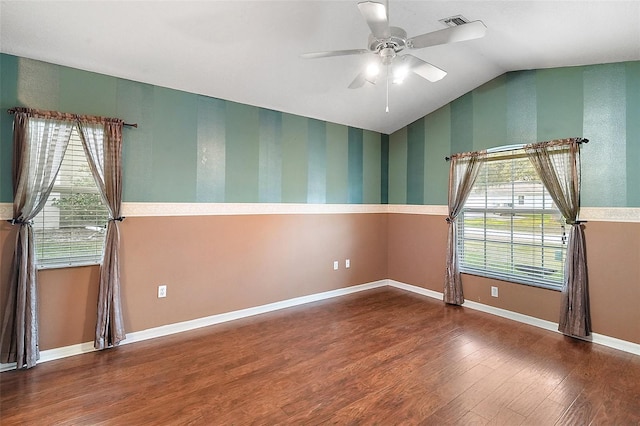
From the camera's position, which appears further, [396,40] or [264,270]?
[264,270]

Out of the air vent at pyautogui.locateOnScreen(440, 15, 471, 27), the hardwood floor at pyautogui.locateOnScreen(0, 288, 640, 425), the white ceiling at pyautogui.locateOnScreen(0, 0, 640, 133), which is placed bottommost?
the hardwood floor at pyautogui.locateOnScreen(0, 288, 640, 425)

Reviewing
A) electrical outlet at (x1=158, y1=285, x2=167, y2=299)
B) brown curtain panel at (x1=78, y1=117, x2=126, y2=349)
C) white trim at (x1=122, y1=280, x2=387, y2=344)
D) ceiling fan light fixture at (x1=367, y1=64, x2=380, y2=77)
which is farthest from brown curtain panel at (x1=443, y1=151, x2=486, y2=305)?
brown curtain panel at (x1=78, y1=117, x2=126, y2=349)

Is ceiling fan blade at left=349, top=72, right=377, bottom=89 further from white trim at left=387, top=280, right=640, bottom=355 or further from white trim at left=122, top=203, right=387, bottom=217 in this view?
white trim at left=387, top=280, right=640, bottom=355

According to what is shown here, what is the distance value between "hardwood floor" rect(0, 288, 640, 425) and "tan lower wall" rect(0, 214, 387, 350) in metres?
0.33

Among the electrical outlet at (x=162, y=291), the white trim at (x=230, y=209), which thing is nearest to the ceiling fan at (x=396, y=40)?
the white trim at (x=230, y=209)

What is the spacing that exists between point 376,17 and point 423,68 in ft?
2.48

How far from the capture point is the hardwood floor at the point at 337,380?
2.13m

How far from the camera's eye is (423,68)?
8.13 ft

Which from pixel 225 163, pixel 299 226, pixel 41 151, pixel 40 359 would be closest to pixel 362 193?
pixel 299 226

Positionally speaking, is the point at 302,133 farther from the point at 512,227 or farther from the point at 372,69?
the point at 512,227

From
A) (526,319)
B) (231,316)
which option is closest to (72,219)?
(231,316)

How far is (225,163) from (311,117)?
57.7 inches

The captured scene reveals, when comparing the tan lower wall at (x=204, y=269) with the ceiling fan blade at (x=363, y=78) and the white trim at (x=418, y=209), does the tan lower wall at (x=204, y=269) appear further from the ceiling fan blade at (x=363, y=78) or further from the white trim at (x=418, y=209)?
the ceiling fan blade at (x=363, y=78)

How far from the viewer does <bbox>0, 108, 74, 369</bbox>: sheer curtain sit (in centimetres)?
262
